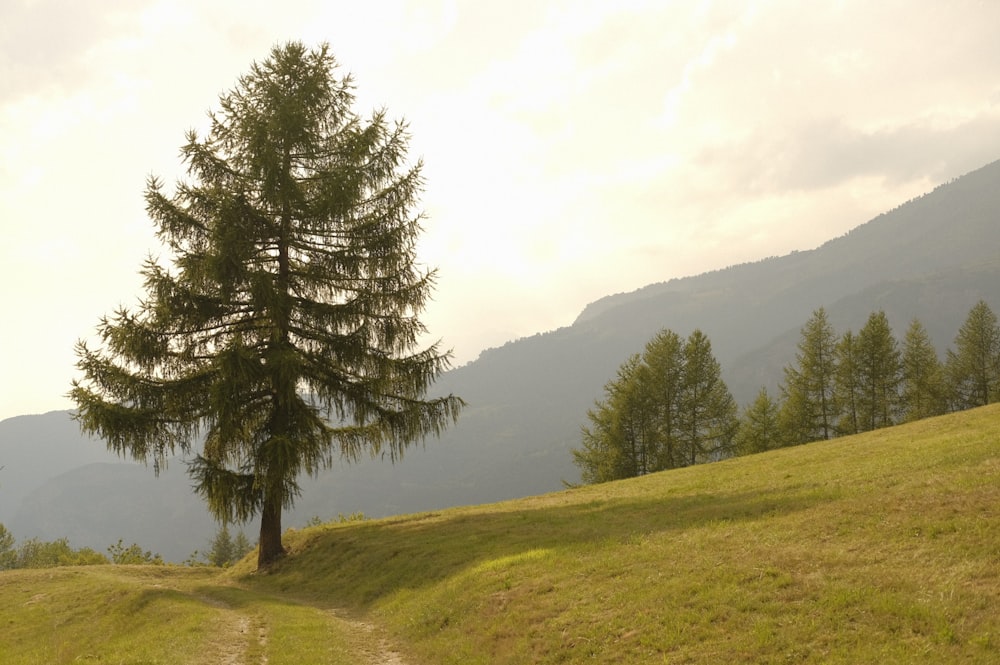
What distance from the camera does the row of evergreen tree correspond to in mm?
49406

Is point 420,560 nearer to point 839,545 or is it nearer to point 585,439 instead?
point 839,545

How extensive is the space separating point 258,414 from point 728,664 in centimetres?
1860

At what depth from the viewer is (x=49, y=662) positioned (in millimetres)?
14602

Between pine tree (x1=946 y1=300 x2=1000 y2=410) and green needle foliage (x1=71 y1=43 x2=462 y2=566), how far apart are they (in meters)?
54.8

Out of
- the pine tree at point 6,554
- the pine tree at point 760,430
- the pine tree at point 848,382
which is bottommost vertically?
the pine tree at point 6,554

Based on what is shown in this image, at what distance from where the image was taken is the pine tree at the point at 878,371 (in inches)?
2000

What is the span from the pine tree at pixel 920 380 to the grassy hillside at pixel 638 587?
32.1m

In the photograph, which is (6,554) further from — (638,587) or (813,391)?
(813,391)

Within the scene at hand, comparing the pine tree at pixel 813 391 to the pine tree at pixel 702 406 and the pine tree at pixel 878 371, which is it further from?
the pine tree at pixel 702 406

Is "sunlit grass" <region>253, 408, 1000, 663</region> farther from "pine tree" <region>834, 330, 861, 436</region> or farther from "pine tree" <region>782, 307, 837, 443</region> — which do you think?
"pine tree" <region>834, 330, 861, 436</region>

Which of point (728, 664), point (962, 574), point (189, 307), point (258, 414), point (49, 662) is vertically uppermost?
point (189, 307)

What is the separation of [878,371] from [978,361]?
12.8 m

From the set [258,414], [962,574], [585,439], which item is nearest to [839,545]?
[962,574]

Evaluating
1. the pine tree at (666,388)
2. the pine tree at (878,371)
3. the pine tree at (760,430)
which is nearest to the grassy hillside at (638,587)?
the pine tree at (666,388)
